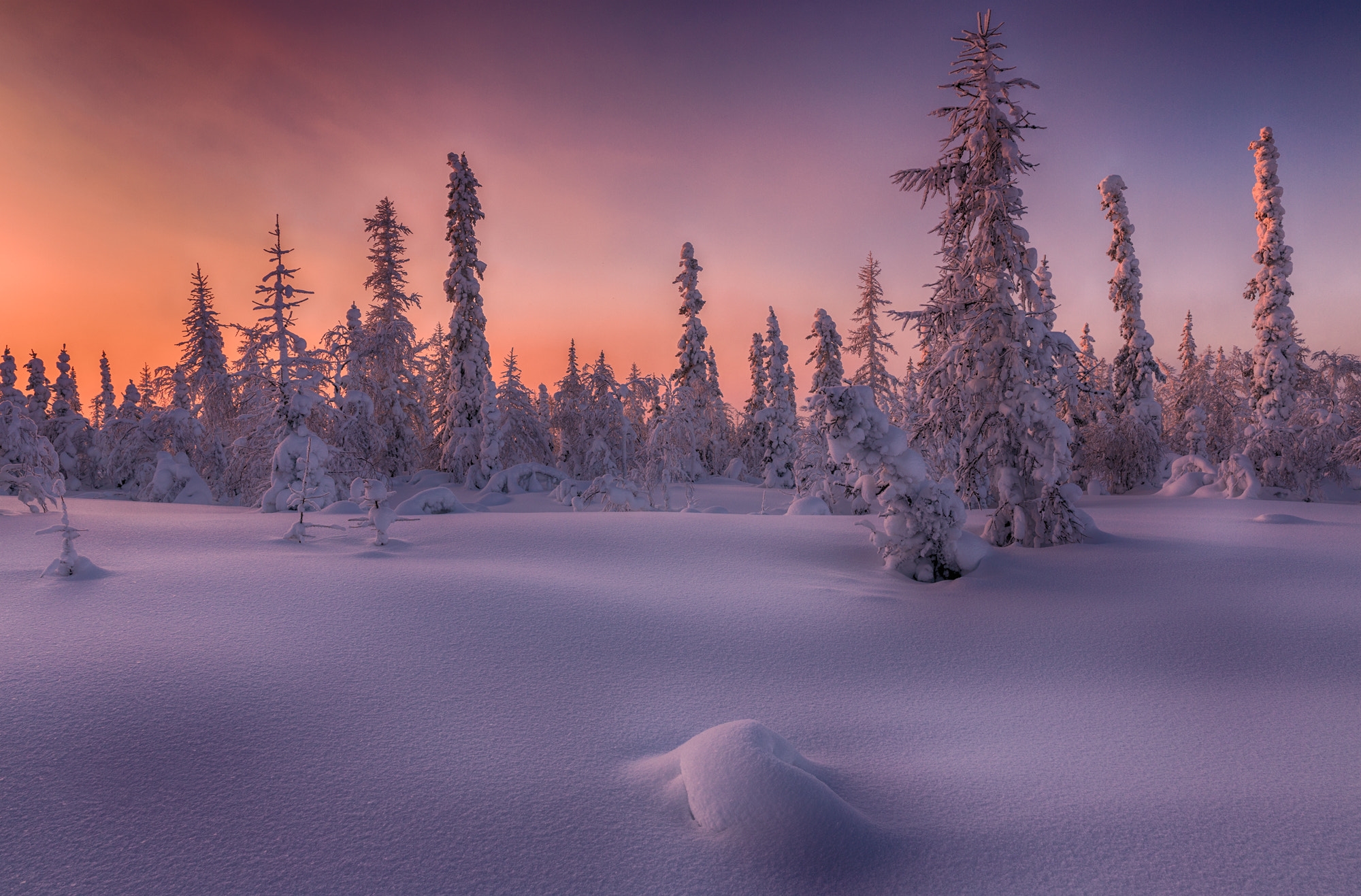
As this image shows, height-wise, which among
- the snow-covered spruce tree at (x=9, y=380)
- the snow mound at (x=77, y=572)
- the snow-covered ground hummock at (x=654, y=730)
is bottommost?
the snow-covered ground hummock at (x=654, y=730)

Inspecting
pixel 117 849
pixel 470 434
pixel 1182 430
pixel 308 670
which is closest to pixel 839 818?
pixel 117 849

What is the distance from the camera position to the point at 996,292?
910 centimetres

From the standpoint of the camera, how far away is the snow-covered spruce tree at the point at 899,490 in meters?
7.02

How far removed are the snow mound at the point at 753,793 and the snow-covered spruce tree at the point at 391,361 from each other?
74.0 feet

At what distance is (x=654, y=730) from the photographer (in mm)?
3373

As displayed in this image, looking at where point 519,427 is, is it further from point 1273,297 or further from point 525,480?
point 1273,297

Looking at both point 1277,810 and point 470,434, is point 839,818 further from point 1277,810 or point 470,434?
point 470,434

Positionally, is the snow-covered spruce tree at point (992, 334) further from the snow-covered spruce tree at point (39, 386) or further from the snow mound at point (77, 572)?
the snow-covered spruce tree at point (39, 386)

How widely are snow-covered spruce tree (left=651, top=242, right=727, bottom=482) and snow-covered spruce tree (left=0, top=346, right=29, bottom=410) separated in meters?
25.2

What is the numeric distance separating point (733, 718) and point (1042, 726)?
5.93ft

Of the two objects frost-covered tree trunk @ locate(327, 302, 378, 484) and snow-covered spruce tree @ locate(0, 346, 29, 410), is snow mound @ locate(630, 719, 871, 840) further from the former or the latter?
snow-covered spruce tree @ locate(0, 346, 29, 410)

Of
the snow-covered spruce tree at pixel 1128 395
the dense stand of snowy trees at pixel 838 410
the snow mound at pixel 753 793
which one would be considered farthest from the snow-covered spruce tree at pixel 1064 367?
the snow-covered spruce tree at pixel 1128 395

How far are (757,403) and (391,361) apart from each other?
2092cm

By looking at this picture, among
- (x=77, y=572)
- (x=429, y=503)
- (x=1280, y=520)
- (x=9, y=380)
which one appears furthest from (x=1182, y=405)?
(x=9, y=380)
